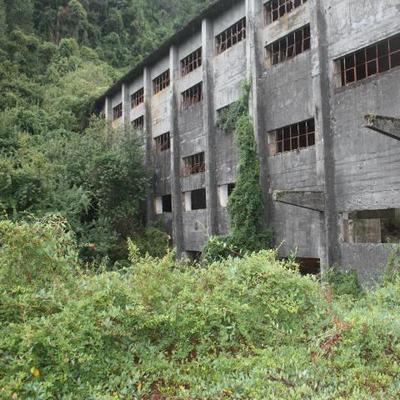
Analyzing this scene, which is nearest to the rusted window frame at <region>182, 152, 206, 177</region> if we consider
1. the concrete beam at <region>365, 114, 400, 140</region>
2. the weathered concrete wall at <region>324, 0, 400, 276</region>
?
the weathered concrete wall at <region>324, 0, 400, 276</region>

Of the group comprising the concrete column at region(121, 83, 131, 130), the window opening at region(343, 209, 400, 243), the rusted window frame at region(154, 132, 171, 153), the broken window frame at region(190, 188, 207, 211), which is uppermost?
the concrete column at region(121, 83, 131, 130)

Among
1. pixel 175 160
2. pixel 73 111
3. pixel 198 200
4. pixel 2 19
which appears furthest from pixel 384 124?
pixel 2 19

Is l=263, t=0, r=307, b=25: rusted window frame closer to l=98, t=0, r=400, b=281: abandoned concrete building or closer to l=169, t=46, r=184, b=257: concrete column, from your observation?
l=98, t=0, r=400, b=281: abandoned concrete building

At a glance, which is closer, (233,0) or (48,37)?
(233,0)

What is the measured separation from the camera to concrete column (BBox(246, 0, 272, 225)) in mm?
17500

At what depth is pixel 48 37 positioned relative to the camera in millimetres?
46969

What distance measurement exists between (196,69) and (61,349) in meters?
18.7

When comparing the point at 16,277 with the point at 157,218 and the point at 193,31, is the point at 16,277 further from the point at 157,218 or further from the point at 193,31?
the point at 157,218

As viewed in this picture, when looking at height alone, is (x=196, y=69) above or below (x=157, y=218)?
above

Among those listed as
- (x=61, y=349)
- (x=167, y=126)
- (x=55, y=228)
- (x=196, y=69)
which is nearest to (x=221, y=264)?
(x=55, y=228)

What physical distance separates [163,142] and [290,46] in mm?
10454

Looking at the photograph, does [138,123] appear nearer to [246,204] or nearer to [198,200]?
[198,200]

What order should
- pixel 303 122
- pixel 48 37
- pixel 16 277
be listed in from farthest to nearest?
pixel 48 37 < pixel 303 122 < pixel 16 277

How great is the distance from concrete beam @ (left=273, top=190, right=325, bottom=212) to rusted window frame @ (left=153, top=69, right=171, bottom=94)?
1253 cm
